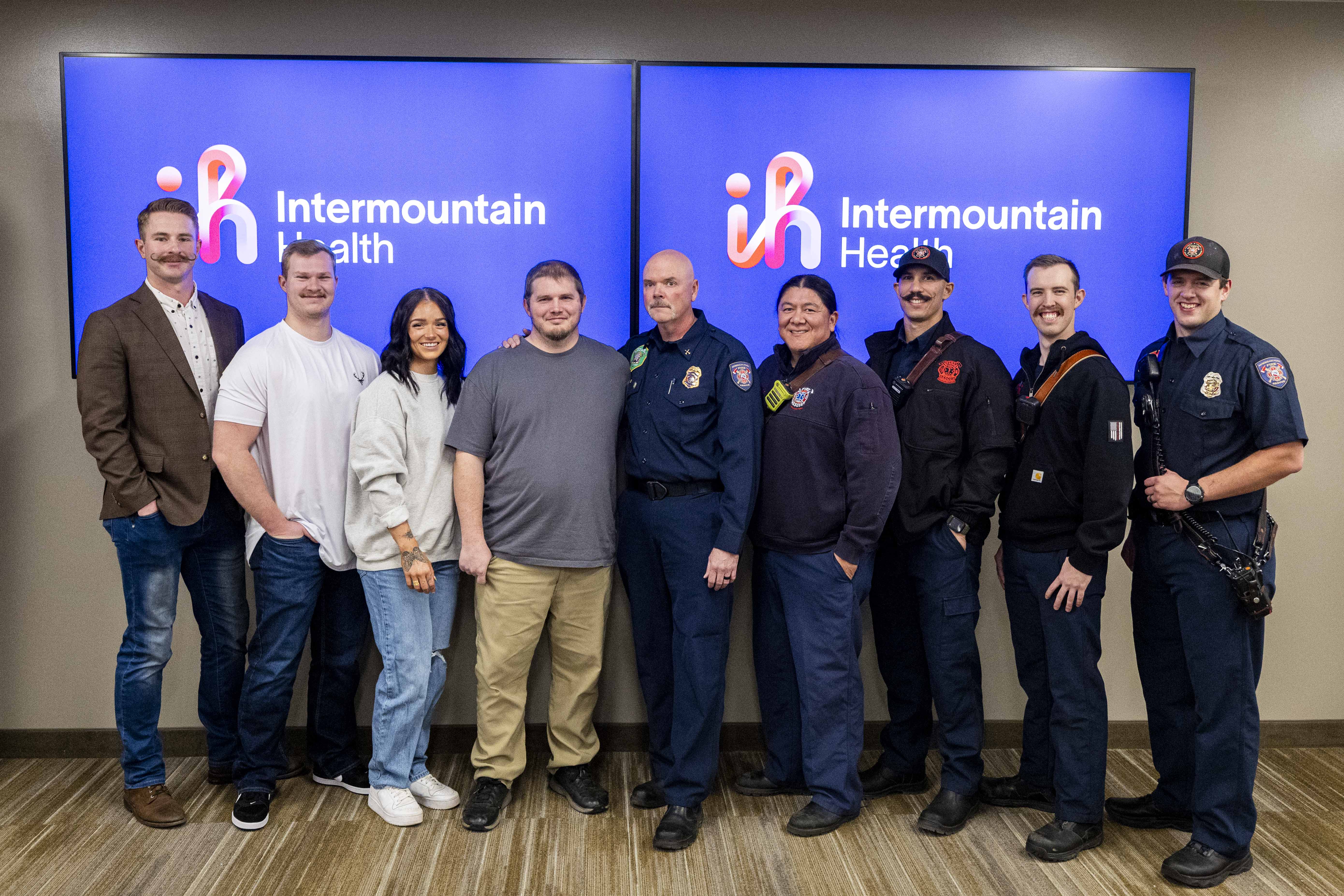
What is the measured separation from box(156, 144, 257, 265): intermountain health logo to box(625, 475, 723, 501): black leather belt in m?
1.78

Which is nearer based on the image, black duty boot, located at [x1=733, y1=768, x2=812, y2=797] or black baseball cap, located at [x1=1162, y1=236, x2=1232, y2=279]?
black baseball cap, located at [x1=1162, y1=236, x2=1232, y2=279]

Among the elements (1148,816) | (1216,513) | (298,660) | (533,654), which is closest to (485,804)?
(533,654)

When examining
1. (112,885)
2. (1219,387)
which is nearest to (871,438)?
(1219,387)

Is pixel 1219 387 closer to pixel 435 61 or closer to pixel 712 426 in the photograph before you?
pixel 712 426

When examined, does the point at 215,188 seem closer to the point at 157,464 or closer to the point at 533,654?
the point at 157,464

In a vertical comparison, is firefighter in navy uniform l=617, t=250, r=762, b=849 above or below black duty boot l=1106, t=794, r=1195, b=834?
above

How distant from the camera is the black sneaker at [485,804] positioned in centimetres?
285

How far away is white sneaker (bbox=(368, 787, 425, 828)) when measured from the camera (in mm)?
2877

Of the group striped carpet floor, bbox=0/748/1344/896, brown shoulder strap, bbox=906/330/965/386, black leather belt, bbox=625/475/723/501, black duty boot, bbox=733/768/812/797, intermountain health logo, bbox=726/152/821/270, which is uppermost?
intermountain health logo, bbox=726/152/821/270

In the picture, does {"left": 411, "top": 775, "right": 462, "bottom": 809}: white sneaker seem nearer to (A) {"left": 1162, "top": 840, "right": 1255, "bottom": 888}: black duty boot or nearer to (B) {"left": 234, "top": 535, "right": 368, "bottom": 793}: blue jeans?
(B) {"left": 234, "top": 535, "right": 368, "bottom": 793}: blue jeans

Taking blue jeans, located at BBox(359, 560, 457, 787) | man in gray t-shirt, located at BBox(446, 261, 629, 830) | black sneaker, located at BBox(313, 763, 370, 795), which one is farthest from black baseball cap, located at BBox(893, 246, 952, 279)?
black sneaker, located at BBox(313, 763, 370, 795)

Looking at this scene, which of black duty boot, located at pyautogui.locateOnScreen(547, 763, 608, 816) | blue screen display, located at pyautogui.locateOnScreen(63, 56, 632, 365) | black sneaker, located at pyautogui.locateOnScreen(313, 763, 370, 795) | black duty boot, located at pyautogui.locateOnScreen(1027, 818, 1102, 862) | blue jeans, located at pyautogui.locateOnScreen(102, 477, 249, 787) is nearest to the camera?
black duty boot, located at pyautogui.locateOnScreen(1027, 818, 1102, 862)

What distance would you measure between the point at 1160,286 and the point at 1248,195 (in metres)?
0.50

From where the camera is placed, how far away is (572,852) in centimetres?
273
